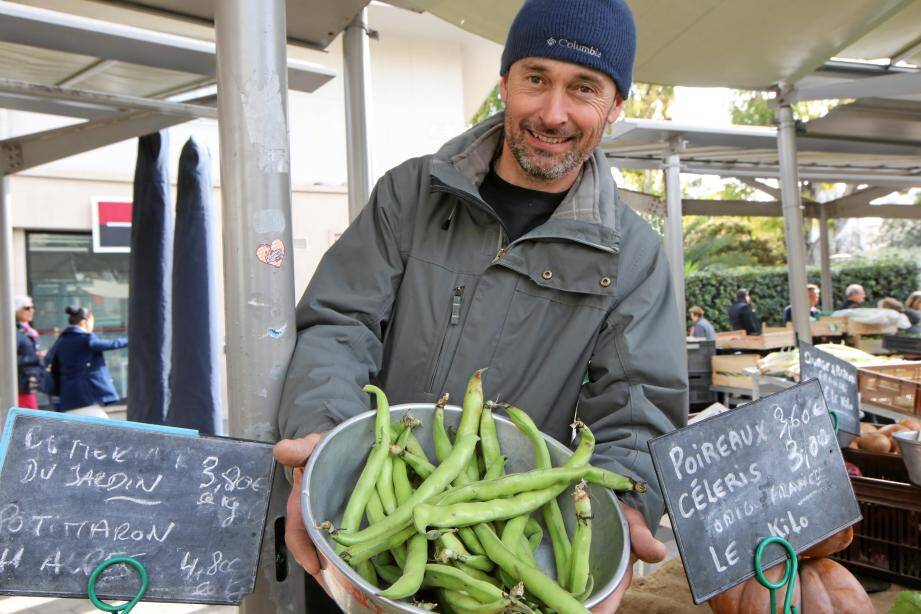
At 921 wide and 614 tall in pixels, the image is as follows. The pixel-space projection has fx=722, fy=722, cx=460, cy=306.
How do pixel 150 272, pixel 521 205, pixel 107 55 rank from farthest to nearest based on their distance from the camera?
pixel 150 272, pixel 107 55, pixel 521 205

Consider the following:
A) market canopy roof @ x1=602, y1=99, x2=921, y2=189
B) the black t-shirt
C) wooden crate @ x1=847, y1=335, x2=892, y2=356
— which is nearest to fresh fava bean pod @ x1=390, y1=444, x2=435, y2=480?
the black t-shirt

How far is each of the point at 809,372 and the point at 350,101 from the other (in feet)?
7.86

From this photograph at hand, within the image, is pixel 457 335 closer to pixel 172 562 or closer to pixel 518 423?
pixel 518 423

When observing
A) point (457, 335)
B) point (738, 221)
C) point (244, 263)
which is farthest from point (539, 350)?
point (738, 221)

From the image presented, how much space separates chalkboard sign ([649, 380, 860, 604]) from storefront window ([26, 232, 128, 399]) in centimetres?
994

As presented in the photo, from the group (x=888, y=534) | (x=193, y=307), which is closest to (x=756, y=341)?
(x=888, y=534)

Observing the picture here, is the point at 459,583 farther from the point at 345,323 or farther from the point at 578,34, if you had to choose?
the point at 578,34

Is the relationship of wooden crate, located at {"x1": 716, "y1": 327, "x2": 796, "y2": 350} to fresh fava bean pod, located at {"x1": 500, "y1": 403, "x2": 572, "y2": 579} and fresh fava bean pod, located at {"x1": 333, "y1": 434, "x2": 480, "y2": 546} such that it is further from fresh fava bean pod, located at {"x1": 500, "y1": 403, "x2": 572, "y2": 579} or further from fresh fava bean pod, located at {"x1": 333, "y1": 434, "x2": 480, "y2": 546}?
fresh fava bean pod, located at {"x1": 333, "y1": 434, "x2": 480, "y2": 546}

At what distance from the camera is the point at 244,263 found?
70.7 inches

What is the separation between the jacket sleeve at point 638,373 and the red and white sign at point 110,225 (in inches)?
400

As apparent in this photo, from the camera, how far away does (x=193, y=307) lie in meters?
4.14

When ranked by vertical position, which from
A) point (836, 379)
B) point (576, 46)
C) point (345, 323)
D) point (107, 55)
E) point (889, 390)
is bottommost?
point (889, 390)

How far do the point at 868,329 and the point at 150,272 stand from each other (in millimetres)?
7469

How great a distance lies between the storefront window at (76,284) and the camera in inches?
406
